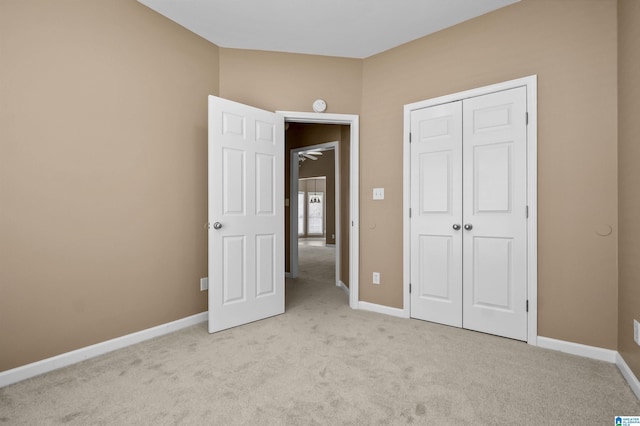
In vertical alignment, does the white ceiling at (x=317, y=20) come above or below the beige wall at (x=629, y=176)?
above

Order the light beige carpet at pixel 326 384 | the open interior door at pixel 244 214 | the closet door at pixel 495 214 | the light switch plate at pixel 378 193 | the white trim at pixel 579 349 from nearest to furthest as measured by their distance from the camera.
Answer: the light beige carpet at pixel 326 384 < the white trim at pixel 579 349 < the closet door at pixel 495 214 < the open interior door at pixel 244 214 < the light switch plate at pixel 378 193

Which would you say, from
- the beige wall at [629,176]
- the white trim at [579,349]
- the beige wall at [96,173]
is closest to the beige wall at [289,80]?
the beige wall at [96,173]

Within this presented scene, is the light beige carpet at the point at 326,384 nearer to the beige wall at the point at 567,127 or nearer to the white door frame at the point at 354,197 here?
the beige wall at the point at 567,127

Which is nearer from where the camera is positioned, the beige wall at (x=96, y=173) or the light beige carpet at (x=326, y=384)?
the light beige carpet at (x=326, y=384)

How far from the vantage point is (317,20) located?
2.64 metres

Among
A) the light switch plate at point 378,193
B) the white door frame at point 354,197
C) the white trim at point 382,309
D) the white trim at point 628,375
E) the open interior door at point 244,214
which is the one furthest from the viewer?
→ the white door frame at point 354,197

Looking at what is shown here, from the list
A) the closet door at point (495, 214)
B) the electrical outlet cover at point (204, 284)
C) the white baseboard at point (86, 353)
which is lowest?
the white baseboard at point (86, 353)

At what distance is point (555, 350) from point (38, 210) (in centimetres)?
362

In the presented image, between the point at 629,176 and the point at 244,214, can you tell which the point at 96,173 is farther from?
the point at 629,176

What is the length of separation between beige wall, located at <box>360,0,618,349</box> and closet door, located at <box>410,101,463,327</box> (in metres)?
0.34

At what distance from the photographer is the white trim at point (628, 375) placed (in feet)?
5.51

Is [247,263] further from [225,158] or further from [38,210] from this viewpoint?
[38,210]

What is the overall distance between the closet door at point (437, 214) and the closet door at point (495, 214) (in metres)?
0.08

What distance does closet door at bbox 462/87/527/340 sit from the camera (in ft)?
7.88
